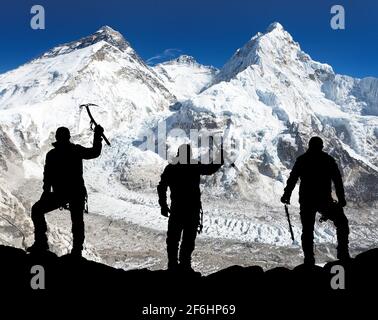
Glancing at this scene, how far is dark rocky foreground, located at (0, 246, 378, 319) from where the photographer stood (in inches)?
317

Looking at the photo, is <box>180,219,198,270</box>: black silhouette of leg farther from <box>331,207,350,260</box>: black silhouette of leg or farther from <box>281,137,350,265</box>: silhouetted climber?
<box>331,207,350,260</box>: black silhouette of leg

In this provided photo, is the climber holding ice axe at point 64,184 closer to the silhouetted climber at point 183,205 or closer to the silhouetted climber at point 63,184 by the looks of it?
the silhouetted climber at point 63,184

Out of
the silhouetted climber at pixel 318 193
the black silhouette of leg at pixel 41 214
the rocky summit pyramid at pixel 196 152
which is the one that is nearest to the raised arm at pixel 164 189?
the black silhouette of leg at pixel 41 214

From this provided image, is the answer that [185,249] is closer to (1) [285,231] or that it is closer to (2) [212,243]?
(2) [212,243]

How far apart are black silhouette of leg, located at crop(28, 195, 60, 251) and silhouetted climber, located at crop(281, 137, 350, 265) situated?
485 cm

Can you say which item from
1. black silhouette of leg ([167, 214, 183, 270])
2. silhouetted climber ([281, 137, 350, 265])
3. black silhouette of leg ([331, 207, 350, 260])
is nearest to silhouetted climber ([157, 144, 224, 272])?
black silhouette of leg ([167, 214, 183, 270])

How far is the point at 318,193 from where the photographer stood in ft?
31.7

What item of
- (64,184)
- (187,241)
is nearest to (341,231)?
(187,241)

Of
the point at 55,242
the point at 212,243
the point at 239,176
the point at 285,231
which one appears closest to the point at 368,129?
the point at 239,176

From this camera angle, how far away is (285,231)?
108562 mm

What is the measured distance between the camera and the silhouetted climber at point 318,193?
9.64 m

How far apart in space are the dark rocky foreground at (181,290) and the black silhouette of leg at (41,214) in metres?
0.29

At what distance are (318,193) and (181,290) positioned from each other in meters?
3.27

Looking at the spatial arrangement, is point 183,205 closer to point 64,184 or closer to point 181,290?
point 181,290
